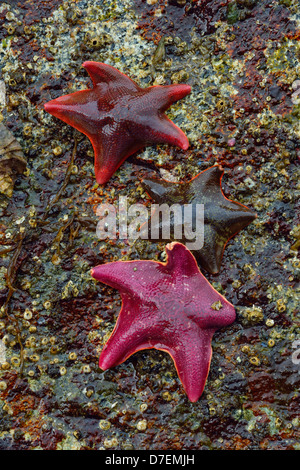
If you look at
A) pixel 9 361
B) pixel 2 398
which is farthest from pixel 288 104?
pixel 2 398

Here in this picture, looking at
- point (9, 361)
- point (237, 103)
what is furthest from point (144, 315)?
point (237, 103)

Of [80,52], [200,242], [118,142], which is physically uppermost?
[80,52]

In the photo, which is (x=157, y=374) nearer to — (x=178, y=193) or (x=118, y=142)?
(x=178, y=193)

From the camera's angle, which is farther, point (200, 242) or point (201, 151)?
point (201, 151)

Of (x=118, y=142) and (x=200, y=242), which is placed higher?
(x=118, y=142)

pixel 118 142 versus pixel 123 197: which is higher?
pixel 118 142

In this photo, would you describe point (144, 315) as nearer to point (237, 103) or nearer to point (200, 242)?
point (200, 242)

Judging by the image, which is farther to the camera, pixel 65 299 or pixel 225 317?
pixel 65 299

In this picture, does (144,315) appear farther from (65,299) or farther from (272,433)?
(272,433)
